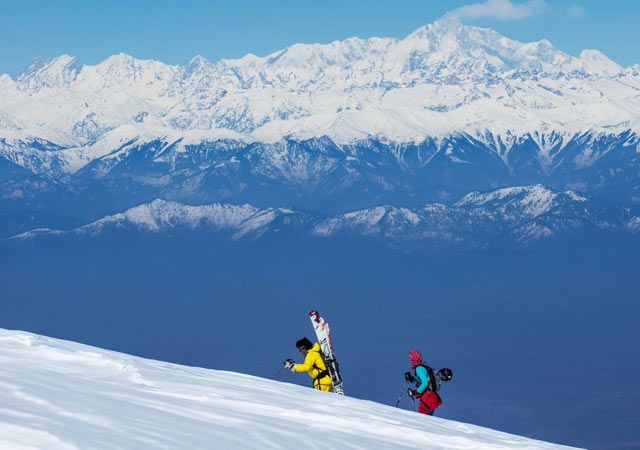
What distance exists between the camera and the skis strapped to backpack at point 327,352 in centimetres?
2831

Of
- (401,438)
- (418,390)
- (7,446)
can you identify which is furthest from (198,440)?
(418,390)

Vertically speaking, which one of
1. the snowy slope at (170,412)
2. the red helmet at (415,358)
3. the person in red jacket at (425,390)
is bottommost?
the snowy slope at (170,412)

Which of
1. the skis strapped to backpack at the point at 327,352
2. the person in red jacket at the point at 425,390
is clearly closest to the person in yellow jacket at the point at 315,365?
the skis strapped to backpack at the point at 327,352

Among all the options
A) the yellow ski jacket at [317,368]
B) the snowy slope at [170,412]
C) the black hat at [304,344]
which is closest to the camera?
the snowy slope at [170,412]

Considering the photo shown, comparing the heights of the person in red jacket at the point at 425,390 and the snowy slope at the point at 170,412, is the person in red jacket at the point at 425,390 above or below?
above

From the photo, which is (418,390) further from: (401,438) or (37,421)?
(37,421)

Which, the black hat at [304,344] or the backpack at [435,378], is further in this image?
the black hat at [304,344]

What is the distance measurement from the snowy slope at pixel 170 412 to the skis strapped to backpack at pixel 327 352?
2.61m

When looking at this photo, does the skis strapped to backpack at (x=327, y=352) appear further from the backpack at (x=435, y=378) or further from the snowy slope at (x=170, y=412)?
the snowy slope at (x=170, y=412)

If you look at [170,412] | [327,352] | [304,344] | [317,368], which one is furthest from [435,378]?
[170,412]

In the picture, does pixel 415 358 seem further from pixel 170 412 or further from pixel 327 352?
pixel 170 412

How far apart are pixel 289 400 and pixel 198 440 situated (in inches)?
244

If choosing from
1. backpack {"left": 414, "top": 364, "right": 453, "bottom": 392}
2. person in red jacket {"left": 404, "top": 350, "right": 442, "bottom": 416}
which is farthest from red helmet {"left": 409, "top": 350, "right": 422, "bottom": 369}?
backpack {"left": 414, "top": 364, "right": 453, "bottom": 392}

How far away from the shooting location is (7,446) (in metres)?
14.1
